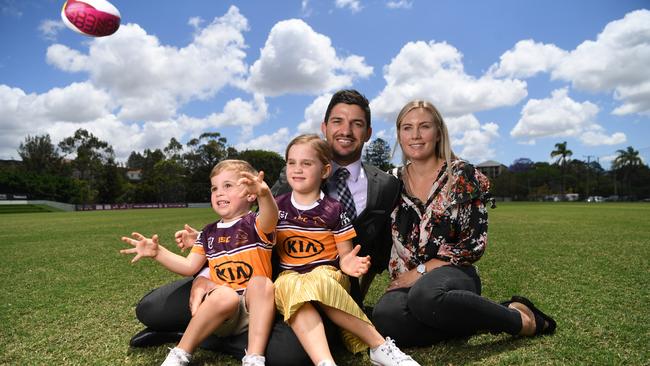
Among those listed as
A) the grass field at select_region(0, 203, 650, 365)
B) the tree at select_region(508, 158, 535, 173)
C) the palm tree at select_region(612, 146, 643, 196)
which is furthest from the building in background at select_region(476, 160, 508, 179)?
the grass field at select_region(0, 203, 650, 365)

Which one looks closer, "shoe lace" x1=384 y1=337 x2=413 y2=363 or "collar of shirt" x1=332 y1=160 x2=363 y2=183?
"shoe lace" x1=384 y1=337 x2=413 y2=363

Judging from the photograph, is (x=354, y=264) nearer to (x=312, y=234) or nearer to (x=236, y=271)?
(x=312, y=234)

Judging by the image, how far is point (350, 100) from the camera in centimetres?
366

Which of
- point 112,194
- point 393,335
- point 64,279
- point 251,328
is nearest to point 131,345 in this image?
point 251,328

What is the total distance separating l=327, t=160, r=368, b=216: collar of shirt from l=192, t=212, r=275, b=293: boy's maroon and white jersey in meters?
0.72

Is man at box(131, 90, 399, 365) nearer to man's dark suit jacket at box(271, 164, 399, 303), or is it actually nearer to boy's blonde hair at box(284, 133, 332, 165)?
man's dark suit jacket at box(271, 164, 399, 303)

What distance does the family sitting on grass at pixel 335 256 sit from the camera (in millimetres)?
2715

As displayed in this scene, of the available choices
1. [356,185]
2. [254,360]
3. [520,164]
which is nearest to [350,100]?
[356,185]

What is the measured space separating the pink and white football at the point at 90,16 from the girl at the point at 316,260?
17.0 ft

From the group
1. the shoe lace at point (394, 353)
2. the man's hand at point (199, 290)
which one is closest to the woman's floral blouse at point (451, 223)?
the shoe lace at point (394, 353)

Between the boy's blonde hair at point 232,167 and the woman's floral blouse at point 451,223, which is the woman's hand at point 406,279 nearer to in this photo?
the woman's floral blouse at point 451,223

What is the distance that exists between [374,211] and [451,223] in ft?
1.92

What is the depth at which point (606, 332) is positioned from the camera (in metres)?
3.33

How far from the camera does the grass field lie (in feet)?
9.78
